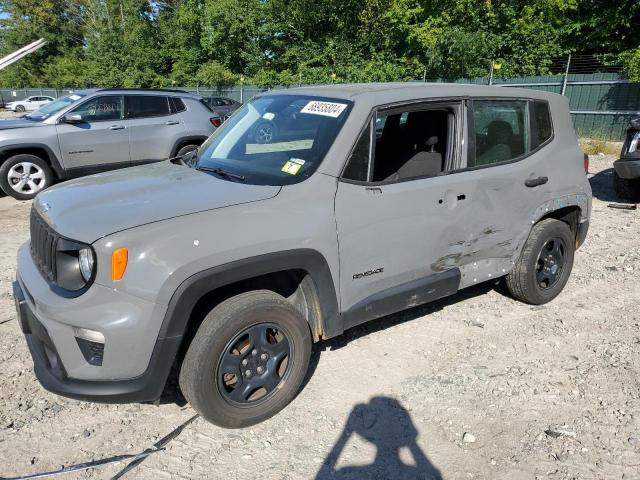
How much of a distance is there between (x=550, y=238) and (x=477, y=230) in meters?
0.99

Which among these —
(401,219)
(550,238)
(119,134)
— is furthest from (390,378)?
(119,134)

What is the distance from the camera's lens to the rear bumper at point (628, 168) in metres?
7.12

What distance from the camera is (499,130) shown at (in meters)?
3.88

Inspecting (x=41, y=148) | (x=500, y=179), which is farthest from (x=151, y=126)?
→ (x=500, y=179)

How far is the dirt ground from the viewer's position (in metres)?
2.64

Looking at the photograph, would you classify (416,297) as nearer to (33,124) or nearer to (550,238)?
(550,238)

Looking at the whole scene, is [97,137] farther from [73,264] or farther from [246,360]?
[246,360]

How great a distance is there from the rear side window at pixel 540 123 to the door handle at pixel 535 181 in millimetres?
262

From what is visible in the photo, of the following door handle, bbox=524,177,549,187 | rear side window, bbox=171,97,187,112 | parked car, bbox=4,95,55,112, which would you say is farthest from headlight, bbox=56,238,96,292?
parked car, bbox=4,95,55,112

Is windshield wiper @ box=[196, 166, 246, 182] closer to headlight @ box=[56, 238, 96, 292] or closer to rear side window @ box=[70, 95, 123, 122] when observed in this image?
headlight @ box=[56, 238, 96, 292]

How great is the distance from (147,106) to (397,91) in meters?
6.87

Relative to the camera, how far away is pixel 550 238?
4.25 m

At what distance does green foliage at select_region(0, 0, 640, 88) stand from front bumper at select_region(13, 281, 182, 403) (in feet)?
58.9

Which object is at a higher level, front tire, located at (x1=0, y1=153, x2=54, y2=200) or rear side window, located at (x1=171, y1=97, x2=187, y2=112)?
rear side window, located at (x1=171, y1=97, x2=187, y2=112)
